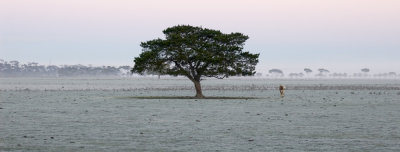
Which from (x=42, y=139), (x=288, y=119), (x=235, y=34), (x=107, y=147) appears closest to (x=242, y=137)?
(x=107, y=147)

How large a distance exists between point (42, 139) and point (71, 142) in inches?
65.1

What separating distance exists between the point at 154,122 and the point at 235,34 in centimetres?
3405

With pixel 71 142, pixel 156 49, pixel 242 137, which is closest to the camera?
pixel 71 142

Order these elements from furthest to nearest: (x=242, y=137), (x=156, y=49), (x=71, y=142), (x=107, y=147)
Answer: (x=156, y=49) < (x=242, y=137) < (x=71, y=142) < (x=107, y=147)

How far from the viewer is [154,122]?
33.2 metres

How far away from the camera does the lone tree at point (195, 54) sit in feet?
212

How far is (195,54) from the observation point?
210ft

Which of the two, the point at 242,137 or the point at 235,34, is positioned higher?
the point at 235,34

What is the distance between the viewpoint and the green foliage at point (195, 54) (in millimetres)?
64688

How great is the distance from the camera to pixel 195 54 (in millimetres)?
64062

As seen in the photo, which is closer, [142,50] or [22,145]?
[22,145]

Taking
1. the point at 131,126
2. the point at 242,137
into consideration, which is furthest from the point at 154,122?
the point at 242,137

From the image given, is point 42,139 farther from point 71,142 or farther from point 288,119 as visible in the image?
point 288,119

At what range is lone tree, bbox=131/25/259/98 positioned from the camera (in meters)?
64.7
